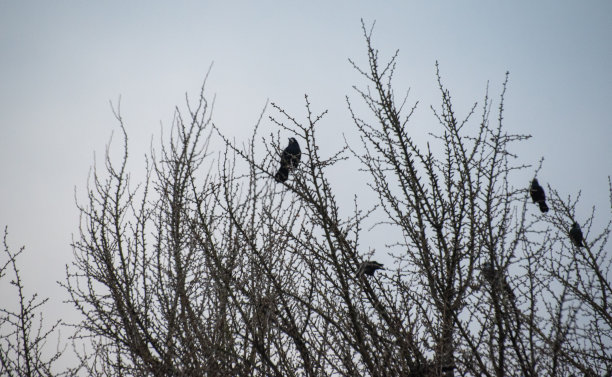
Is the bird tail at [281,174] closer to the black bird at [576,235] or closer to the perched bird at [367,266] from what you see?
the perched bird at [367,266]

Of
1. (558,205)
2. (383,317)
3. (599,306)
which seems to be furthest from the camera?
(558,205)

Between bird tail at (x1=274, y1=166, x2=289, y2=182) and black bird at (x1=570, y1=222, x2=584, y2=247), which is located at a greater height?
bird tail at (x1=274, y1=166, x2=289, y2=182)

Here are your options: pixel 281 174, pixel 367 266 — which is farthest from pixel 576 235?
pixel 281 174

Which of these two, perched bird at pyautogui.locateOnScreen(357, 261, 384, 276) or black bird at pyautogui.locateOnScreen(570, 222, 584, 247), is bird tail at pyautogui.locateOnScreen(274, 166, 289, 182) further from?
black bird at pyautogui.locateOnScreen(570, 222, 584, 247)

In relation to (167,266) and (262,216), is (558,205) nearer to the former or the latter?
(262,216)

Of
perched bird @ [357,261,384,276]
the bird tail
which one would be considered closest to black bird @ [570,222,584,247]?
perched bird @ [357,261,384,276]

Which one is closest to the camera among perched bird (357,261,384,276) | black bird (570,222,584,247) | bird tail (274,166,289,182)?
perched bird (357,261,384,276)

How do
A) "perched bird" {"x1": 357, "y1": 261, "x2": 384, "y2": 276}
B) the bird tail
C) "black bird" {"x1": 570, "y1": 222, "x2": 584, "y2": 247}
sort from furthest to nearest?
"black bird" {"x1": 570, "y1": 222, "x2": 584, "y2": 247}, the bird tail, "perched bird" {"x1": 357, "y1": 261, "x2": 384, "y2": 276}

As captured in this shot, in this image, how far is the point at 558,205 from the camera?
6375mm

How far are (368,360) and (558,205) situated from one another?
5638mm

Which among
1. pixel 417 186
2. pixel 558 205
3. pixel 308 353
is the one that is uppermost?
pixel 558 205

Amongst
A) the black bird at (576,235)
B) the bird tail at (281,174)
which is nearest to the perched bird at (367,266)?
the bird tail at (281,174)

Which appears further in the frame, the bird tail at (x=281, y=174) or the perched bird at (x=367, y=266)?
the bird tail at (x=281, y=174)

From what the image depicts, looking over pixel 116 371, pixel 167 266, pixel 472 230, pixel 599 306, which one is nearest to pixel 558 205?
pixel 599 306
